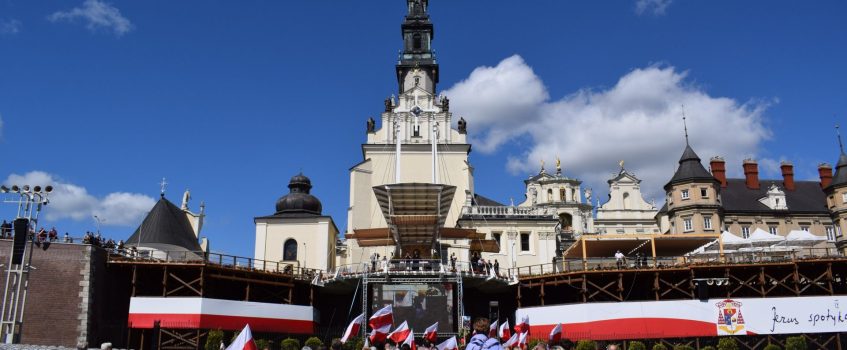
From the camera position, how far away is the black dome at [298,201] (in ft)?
202

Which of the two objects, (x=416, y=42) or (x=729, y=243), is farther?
(x=416, y=42)

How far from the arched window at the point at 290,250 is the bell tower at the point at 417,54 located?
1746 centimetres

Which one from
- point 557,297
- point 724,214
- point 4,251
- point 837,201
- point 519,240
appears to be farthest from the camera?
point 724,214

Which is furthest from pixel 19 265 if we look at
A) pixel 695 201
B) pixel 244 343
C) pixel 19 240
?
pixel 695 201

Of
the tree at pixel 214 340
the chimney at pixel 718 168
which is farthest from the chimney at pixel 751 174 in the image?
the tree at pixel 214 340

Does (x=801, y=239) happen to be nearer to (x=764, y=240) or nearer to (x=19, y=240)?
(x=764, y=240)

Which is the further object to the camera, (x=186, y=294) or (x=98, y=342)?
(x=186, y=294)

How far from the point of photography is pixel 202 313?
38312mm

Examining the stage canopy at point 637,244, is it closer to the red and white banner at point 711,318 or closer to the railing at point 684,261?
the railing at point 684,261

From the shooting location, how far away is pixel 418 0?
235ft

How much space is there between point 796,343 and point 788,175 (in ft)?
132

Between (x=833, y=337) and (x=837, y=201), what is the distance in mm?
26728

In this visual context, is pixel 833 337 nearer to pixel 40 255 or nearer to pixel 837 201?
pixel 837 201

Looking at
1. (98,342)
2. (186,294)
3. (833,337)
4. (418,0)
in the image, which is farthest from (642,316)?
(418,0)
